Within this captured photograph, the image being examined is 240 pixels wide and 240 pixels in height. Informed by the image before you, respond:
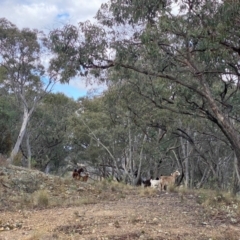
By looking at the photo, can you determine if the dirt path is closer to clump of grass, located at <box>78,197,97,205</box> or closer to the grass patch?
clump of grass, located at <box>78,197,97,205</box>

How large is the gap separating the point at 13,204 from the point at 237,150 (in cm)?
573

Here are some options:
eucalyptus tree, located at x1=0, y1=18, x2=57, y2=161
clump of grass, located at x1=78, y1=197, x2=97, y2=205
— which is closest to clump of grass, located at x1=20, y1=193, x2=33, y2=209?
clump of grass, located at x1=78, y1=197, x2=97, y2=205

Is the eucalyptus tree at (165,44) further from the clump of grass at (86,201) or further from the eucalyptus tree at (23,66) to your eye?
the eucalyptus tree at (23,66)

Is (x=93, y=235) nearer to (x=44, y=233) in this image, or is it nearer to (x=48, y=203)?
(x=44, y=233)

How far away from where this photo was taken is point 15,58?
28.1m

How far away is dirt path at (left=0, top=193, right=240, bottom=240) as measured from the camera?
23.7ft

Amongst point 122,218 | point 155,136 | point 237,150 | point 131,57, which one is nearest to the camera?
point 122,218

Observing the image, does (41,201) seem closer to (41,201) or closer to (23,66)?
(41,201)

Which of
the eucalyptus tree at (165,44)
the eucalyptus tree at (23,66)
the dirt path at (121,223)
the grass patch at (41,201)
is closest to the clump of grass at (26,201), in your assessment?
the grass patch at (41,201)

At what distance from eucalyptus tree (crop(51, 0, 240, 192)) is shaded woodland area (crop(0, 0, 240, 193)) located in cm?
2

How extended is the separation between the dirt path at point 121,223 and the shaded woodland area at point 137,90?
6.97 feet

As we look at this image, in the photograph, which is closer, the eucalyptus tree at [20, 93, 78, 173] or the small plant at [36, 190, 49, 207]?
the small plant at [36, 190, 49, 207]

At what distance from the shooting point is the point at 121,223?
8.22 metres

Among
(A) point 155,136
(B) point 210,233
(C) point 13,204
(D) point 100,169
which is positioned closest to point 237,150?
(B) point 210,233
